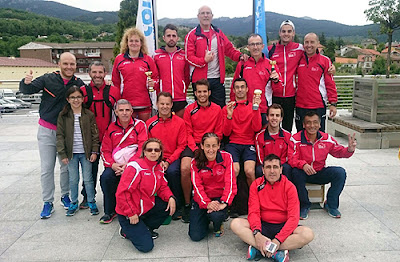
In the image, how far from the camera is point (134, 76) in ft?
15.7

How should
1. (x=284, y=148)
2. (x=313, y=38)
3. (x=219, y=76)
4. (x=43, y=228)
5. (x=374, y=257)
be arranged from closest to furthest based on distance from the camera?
(x=374, y=257) → (x=43, y=228) → (x=284, y=148) → (x=313, y=38) → (x=219, y=76)

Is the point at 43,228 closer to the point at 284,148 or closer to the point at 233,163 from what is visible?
the point at 233,163

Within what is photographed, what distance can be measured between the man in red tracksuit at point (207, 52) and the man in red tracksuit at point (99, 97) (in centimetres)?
126

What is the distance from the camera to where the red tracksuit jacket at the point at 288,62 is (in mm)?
4988

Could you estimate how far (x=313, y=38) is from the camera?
482 centimetres

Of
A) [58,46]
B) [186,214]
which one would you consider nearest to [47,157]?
[186,214]

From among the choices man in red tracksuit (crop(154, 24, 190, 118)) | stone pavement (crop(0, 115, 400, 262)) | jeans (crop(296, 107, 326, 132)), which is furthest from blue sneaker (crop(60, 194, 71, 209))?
jeans (crop(296, 107, 326, 132))

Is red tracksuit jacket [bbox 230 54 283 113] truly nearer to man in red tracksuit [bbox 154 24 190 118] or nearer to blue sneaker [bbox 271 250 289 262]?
man in red tracksuit [bbox 154 24 190 118]

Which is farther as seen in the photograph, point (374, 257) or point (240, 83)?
point (240, 83)

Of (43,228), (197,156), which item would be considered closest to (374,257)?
(197,156)

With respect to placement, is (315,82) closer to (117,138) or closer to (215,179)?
(215,179)

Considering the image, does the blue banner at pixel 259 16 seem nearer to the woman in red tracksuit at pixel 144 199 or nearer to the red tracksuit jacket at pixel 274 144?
the red tracksuit jacket at pixel 274 144

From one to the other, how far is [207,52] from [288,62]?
3.94ft

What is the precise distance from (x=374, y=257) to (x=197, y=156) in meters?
2.04
